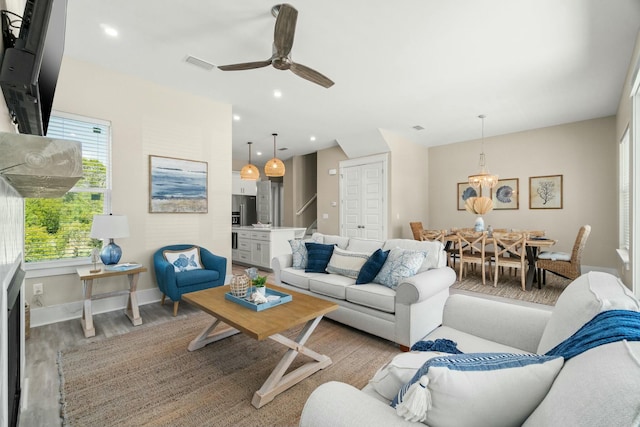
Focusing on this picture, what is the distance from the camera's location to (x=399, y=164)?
6543mm

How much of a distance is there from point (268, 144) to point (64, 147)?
6404 mm

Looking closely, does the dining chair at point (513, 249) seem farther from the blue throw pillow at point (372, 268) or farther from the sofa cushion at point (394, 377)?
the sofa cushion at point (394, 377)

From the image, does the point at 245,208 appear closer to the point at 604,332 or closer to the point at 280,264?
the point at 280,264

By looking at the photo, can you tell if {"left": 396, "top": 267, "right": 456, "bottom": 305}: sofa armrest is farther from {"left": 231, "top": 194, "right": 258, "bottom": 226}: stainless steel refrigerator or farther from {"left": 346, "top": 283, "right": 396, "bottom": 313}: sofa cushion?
{"left": 231, "top": 194, "right": 258, "bottom": 226}: stainless steel refrigerator

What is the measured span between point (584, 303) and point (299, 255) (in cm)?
299

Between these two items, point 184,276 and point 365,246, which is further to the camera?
point 365,246

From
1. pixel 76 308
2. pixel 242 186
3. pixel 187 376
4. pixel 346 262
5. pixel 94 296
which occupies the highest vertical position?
pixel 242 186

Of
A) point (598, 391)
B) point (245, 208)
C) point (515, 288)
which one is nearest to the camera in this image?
point (598, 391)

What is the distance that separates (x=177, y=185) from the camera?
4.10 m

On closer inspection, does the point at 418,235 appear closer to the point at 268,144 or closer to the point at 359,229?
the point at 359,229

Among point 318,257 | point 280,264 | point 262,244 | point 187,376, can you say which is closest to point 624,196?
point 318,257

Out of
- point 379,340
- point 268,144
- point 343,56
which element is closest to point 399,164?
point 268,144

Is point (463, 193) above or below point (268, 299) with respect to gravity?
above

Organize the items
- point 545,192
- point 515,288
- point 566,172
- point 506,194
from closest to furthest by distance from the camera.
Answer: point 515,288 → point 566,172 → point 545,192 → point 506,194
